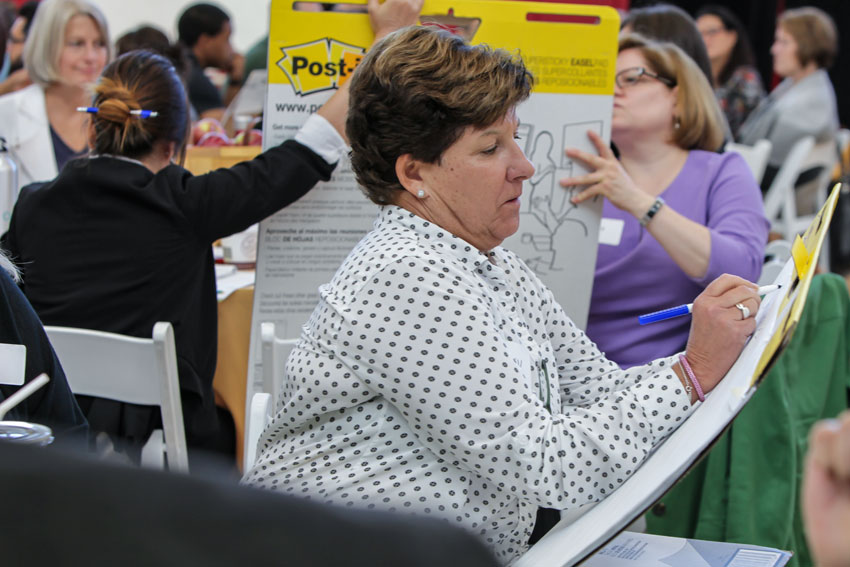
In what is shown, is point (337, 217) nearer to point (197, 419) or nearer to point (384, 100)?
point (197, 419)

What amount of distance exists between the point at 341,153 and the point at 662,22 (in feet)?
4.29

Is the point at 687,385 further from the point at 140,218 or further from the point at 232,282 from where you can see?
the point at 232,282

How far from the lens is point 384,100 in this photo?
1373 millimetres

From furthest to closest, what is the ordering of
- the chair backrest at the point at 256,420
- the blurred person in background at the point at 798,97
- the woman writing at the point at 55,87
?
the blurred person in background at the point at 798,97, the woman writing at the point at 55,87, the chair backrest at the point at 256,420

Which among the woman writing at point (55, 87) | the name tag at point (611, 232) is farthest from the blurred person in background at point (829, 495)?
the woman writing at point (55, 87)

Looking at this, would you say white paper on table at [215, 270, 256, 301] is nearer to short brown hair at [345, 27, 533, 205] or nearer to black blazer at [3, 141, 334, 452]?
black blazer at [3, 141, 334, 452]

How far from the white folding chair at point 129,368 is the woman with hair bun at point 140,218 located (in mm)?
96

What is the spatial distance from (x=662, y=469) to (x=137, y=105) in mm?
1646

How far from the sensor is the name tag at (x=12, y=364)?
1387 millimetres

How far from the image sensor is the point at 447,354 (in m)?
1.20

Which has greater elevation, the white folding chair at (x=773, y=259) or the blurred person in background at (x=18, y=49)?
the blurred person in background at (x=18, y=49)

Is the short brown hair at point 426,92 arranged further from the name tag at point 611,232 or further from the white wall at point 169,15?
the white wall at point 169,15

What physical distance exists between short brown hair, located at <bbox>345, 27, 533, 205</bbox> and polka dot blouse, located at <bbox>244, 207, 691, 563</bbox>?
0.12m

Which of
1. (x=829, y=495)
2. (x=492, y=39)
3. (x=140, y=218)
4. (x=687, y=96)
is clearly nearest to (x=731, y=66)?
(x=687, y=96)
